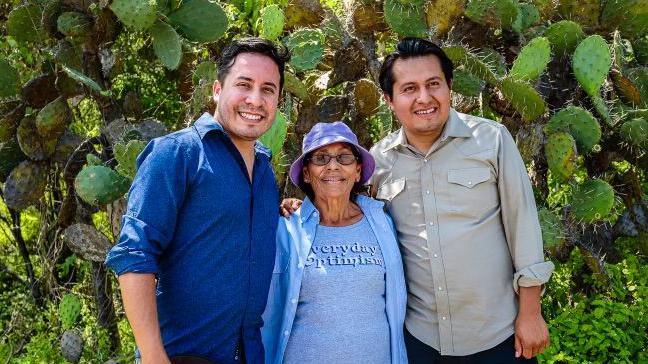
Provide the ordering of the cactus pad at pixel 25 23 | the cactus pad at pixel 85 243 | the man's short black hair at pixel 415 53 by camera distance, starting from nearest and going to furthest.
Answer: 1. the man's short black hair at pixel 415 53
2. the cactus pad at pixel 85 243
3. the cactus pad at pixel 25 23

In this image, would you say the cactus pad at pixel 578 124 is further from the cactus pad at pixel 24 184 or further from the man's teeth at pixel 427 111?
the cactus pad at pixel 24 184

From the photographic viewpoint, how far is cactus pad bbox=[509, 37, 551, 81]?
3.05 metres

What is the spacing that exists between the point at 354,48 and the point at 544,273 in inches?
73.0

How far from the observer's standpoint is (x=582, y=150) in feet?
10.6

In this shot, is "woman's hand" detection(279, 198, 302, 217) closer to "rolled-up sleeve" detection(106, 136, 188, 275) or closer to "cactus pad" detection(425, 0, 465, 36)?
"rolled-up sleeve" detection(106, 136, 188, 275)

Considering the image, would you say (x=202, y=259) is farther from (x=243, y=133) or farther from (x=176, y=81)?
(x=176, y=81)

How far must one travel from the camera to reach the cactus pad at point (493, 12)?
327 centimetres

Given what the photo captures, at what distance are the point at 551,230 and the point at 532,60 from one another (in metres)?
0.75

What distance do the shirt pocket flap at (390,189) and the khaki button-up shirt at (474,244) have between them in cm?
10

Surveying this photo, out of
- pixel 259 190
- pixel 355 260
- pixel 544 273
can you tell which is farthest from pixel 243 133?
pixel 544 273

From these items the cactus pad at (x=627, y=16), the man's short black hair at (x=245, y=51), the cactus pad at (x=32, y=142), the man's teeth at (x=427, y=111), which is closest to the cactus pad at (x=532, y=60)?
the cactus pad at (x=627, y=16)

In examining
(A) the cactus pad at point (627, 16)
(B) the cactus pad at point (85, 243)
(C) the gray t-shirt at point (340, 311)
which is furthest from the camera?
(A) the cactus pad at point (627, 16)

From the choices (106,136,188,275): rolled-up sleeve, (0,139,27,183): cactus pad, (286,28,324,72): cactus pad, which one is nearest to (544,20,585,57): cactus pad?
(286,28,324,72): cactus pad

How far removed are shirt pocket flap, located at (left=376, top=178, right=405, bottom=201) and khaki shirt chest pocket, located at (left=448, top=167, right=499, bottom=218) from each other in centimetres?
18
